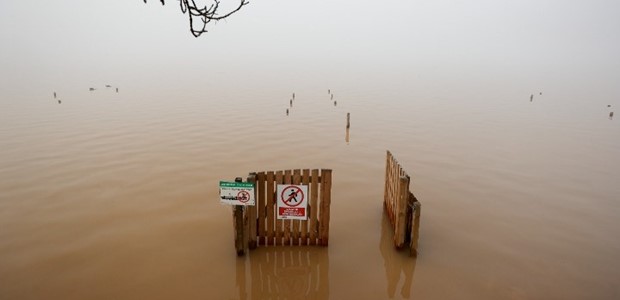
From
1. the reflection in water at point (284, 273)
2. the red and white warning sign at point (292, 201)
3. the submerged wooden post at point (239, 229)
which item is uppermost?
the red and white warning sign at point (292, 201)

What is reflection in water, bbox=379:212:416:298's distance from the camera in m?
6.01

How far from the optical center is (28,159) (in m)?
12.2

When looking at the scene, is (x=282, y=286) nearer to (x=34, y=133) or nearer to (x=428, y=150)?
(x=428, y=150)

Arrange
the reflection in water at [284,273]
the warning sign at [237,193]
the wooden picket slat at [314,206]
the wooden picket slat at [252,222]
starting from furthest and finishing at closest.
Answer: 1. the wooden picket slat at [314,206]
2. the wooden picket slat at [252,222]
3. the warning sign at [237,193]
4. the reflection in water at [284,273]

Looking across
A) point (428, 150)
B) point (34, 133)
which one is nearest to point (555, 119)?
point (428, 150)

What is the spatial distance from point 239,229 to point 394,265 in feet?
9.77

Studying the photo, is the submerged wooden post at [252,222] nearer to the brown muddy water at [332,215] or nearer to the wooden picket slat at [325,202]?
the brown muddy water at [332,215]

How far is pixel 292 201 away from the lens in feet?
20.8

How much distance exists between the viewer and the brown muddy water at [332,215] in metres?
6.05

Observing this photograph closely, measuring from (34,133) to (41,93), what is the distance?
16108 mm

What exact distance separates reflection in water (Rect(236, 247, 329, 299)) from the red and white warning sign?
2.61 ft

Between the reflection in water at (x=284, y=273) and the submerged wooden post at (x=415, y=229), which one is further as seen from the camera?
the submerged wooden post at (x=415, y=229)

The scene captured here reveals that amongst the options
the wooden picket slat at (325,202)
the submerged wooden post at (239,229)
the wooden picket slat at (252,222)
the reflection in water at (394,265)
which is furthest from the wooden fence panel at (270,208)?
the reflection in water at (394,265)

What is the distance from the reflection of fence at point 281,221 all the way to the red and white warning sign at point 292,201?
96 mm
